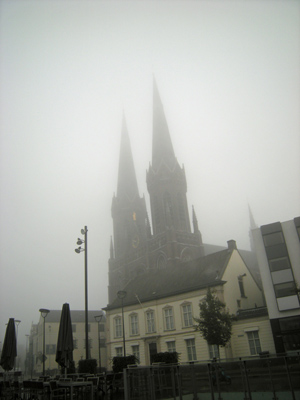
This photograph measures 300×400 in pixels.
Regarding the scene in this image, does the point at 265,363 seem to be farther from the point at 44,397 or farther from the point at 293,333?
the point at 293,333

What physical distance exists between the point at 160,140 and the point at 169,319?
5159 centimetres

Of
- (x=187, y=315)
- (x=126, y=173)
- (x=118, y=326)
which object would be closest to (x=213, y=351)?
(x=187, y=315)

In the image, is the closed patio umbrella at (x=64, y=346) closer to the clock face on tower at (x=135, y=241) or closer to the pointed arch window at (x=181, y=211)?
the pointed arch window at (x=181, y=211)

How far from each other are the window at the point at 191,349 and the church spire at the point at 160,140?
4640 cm

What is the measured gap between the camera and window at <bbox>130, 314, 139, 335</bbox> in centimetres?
3388

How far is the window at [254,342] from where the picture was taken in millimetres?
26016

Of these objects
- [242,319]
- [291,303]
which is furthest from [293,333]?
[242,319]

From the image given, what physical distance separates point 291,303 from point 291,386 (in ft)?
55.2

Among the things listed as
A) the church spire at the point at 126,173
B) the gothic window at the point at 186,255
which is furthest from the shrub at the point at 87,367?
the church spire at the point at 126,173

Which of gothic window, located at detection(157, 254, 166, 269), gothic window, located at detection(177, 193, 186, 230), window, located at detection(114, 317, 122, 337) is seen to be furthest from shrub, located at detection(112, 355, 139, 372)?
gothic window, located at detection(177, 193, 186, 230)

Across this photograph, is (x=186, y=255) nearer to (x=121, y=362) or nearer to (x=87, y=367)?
(x=121, y=362)

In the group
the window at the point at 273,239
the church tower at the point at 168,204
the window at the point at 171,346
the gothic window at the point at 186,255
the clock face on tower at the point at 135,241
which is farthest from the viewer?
the clock face on tower at the point at 135,241

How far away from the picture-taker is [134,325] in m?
34.3

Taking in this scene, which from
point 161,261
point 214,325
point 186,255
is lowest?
point 214,325
